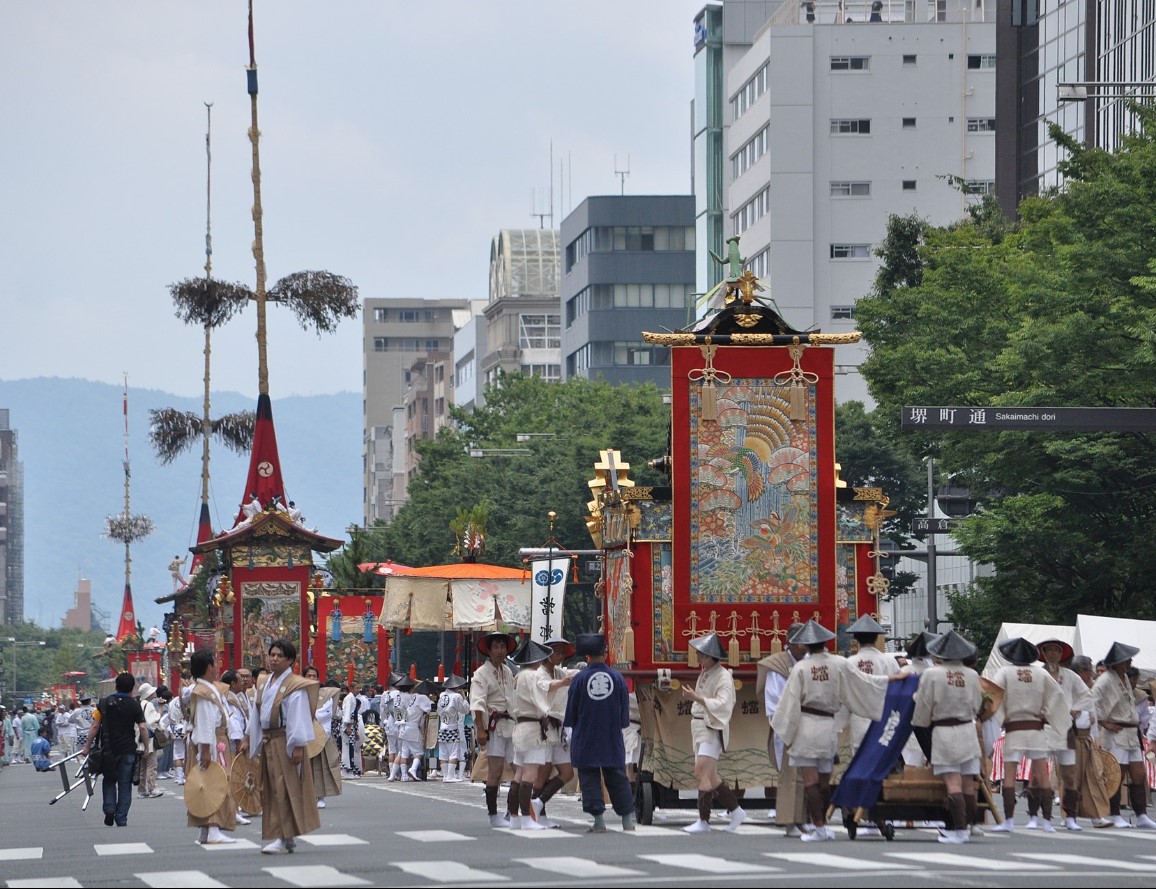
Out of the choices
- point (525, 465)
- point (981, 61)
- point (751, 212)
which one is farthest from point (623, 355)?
point (525, 465)

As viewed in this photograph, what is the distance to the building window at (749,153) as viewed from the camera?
91.1m

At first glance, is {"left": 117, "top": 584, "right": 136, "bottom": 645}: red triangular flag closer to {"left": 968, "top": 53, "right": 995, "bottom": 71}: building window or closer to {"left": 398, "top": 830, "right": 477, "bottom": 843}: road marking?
{"left": 968, "top": 53, "right": 995, "bottom": 71}: building window

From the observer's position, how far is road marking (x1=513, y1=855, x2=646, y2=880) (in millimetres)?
14355

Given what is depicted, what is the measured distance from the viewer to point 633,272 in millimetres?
115125

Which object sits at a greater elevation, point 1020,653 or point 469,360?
point 469,360

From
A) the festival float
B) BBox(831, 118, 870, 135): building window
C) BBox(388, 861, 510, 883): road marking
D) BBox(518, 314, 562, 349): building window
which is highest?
BBox(831, 118, 870, 135): building window

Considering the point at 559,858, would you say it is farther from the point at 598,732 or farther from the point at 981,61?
the point at 981,61

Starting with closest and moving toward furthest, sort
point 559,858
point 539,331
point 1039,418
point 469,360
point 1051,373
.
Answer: point 559,858 < point 1039,418 < point 1051,373 < point 539,331 < point 469,360

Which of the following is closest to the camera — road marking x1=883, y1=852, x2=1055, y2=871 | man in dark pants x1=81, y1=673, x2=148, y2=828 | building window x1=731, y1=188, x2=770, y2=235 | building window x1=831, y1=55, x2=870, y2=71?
road marking x1=883, y1=852, x2=1055, y2=871

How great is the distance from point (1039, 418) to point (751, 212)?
6453cm

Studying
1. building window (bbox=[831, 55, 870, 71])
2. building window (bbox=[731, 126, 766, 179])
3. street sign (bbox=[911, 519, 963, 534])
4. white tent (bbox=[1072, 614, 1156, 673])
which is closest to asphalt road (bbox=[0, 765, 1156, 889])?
white tent (bbox=[1072, 614, 1156, 673])

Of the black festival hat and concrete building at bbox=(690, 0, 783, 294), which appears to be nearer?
the black festival hat

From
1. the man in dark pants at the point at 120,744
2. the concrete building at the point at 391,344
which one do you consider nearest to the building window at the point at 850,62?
the man in dark pants at the point at 120,744

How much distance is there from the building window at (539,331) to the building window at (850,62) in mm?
45421
